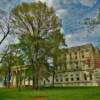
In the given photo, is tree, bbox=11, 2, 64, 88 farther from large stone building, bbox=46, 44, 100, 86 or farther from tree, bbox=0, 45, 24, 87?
large stone building, bbox=46, 44, 100, 86

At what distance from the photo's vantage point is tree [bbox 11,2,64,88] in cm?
5569

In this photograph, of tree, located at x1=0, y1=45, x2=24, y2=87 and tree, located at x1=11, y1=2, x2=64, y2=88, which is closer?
tree, located at x1=11, y1=2, x2=64, y2=88

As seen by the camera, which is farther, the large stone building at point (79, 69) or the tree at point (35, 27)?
the large stone building at point (79, 69)

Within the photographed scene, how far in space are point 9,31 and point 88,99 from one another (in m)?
26.3

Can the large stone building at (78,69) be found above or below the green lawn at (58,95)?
above

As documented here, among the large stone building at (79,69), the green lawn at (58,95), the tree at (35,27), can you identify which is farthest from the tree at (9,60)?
the green lawn at (58,95)

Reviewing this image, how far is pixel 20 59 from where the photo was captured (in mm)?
60531

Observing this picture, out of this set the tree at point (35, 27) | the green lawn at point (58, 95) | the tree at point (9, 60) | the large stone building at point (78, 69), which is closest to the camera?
the green lawn at point (58, 95)

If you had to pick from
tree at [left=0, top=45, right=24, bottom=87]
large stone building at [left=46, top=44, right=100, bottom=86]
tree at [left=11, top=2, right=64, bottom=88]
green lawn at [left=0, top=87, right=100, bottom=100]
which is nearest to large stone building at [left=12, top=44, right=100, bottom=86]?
large stone building at [left=46, top=44, right=100, bottom=86]

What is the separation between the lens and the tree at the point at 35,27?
55.7 metres

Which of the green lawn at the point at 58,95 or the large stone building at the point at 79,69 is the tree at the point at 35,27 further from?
the large stone building at the point at 79,69

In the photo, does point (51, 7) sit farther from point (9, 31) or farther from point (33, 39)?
point (9, 31)

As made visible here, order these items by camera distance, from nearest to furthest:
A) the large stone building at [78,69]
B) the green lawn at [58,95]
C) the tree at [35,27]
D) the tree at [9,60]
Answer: the green lawn at [58,95] → the tree at [35,27] → the tree at [9,60] → the large stone building at [78,69]

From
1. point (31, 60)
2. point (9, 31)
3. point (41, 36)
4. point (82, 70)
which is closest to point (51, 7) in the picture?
point (41, 36)
